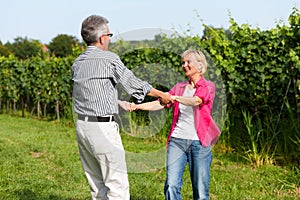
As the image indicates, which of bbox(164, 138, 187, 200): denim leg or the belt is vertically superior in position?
the belt

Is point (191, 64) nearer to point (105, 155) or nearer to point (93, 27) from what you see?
point (93, 27)

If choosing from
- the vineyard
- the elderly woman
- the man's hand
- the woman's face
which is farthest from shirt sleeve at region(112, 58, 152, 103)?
the vineyard

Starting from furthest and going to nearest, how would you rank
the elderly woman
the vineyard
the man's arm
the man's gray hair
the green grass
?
1. the vineyard
2. the green grass
3. the elderly woman
4. the man's arm
5. the man's gray hair

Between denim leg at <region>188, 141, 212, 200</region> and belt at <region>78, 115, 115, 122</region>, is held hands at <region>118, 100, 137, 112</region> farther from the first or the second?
denim leg at <region>188, 141, 212, 200</region>

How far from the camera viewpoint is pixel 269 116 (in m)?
7.21

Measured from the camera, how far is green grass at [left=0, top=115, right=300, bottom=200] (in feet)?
16.8

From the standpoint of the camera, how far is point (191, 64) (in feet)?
12.7

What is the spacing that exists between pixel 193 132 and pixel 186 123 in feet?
0.32

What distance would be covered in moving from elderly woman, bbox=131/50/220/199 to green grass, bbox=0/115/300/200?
342 mm

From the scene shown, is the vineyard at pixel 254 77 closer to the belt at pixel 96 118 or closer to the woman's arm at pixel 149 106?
the woman's arm at pixel 149 106

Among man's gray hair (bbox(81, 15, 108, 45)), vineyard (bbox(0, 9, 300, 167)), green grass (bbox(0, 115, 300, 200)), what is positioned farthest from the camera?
vineyard (bbox(0, 9, 300, 167))

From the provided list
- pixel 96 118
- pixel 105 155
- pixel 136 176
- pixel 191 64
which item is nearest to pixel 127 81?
pixel 96 118

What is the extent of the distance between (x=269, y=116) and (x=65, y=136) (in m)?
4.62

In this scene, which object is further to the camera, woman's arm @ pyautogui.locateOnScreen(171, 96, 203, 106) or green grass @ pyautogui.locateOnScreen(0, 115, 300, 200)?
green grass @ pyautogui.locateOnScreen(0, 115, 300, 200)
